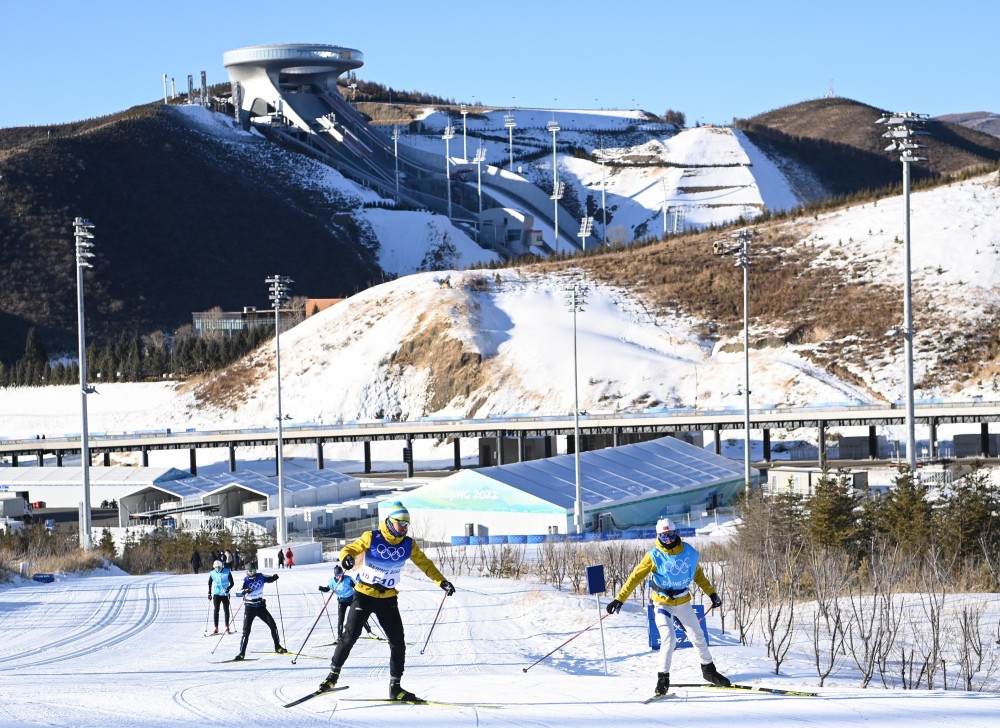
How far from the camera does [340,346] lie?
335 ft

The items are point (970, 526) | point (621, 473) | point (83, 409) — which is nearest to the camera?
point (970, 526)

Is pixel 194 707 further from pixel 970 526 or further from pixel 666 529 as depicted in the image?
pixel 970 526

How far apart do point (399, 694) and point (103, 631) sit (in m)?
10.7

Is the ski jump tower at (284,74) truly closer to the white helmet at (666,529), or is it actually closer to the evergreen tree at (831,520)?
the evergreen tree at (831,520)

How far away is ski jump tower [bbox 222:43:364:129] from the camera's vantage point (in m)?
188

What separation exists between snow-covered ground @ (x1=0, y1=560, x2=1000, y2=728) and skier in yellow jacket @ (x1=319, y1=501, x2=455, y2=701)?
595 mm

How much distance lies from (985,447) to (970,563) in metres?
48.3

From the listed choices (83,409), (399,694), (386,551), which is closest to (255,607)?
(399,694)

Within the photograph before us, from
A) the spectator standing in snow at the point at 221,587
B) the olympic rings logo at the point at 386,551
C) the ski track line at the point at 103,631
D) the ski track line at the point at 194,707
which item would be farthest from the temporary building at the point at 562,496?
the olympic rings logo at the point at 386,551

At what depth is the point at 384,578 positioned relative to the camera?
1368 cm

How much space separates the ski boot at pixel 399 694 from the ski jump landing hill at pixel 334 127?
533 feet

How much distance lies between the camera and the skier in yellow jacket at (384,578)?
13641mm

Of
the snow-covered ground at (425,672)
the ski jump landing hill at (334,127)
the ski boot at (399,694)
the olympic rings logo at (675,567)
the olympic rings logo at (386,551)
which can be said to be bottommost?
the snow-covered ground at (425,672)

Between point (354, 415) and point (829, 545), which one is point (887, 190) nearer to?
point (354, 415)
